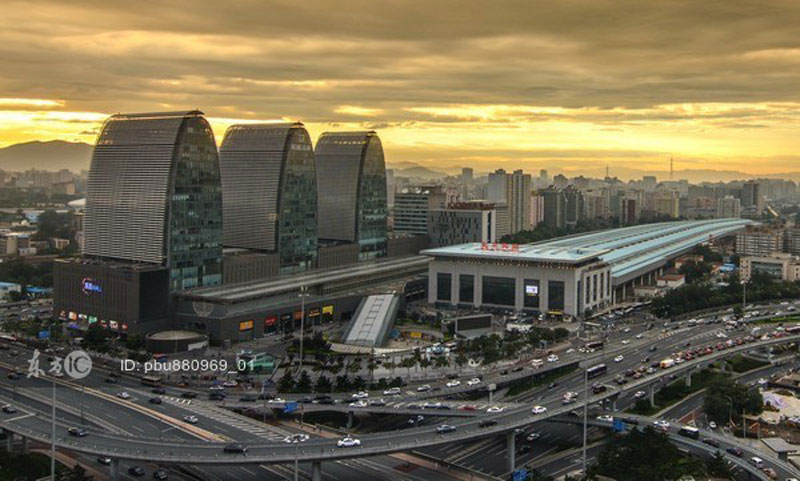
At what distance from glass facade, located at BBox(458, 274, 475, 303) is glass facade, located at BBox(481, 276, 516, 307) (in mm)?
1167

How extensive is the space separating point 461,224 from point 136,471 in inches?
3090

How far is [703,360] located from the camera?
57.2 m

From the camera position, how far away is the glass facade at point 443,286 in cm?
8675

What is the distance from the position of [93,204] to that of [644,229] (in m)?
116

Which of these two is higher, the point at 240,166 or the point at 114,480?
the point at 240,166

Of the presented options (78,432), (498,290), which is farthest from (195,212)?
(78,432)

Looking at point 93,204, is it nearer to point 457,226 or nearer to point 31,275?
point 31,275

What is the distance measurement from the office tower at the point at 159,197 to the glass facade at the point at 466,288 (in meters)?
25.3

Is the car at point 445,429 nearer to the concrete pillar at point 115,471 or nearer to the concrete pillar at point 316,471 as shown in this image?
the concrete pillar at point 316,471

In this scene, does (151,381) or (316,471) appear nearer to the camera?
(316,471)

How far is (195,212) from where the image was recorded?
238 feet

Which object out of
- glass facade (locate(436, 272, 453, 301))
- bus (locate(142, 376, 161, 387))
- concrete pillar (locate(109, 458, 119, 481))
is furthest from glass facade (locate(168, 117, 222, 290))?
concrete pillar (locate(109, 458, 119, 481))

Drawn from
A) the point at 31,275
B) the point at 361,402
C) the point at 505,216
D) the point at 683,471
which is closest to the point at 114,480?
the point at 361,402

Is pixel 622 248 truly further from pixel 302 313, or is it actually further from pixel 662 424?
pixel 662 424
